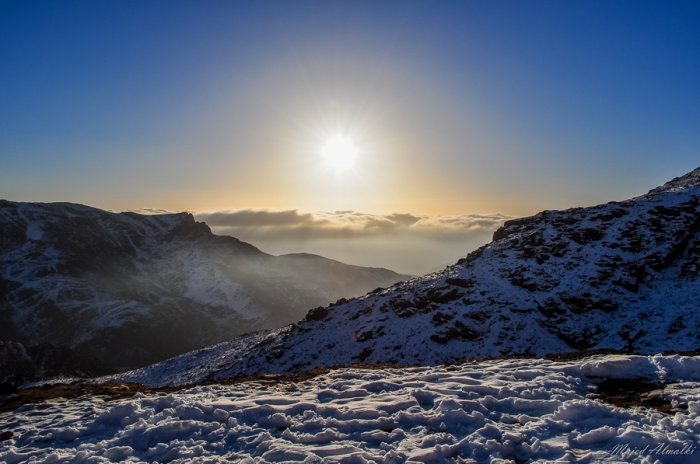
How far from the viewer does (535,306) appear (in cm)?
4675

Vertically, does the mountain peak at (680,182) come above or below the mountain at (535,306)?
above

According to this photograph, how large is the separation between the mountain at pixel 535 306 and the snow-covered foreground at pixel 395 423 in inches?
1057

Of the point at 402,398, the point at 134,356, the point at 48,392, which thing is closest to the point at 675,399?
the point at 402,398

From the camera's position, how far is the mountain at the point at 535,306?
4203 centimetres

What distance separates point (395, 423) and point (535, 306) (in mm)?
39887

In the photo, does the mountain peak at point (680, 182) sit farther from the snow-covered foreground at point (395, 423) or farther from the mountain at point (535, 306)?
the snow-covered foreground at point (395, 423)

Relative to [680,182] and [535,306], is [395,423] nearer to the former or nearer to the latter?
[535,306]

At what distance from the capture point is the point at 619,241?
53875 millimetres

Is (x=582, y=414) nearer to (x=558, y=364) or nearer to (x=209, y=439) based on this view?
(x=558, y=364)

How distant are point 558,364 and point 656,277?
4117 cm

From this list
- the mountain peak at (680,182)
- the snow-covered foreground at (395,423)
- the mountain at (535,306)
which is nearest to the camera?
the snow-covered foreground at (395,423)

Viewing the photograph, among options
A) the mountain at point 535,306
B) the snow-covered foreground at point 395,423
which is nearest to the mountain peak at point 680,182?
the mountain at point 535,306

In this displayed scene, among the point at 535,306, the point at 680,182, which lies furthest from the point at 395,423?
the point at 680,182

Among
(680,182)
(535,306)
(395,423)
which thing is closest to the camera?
(395,423)
